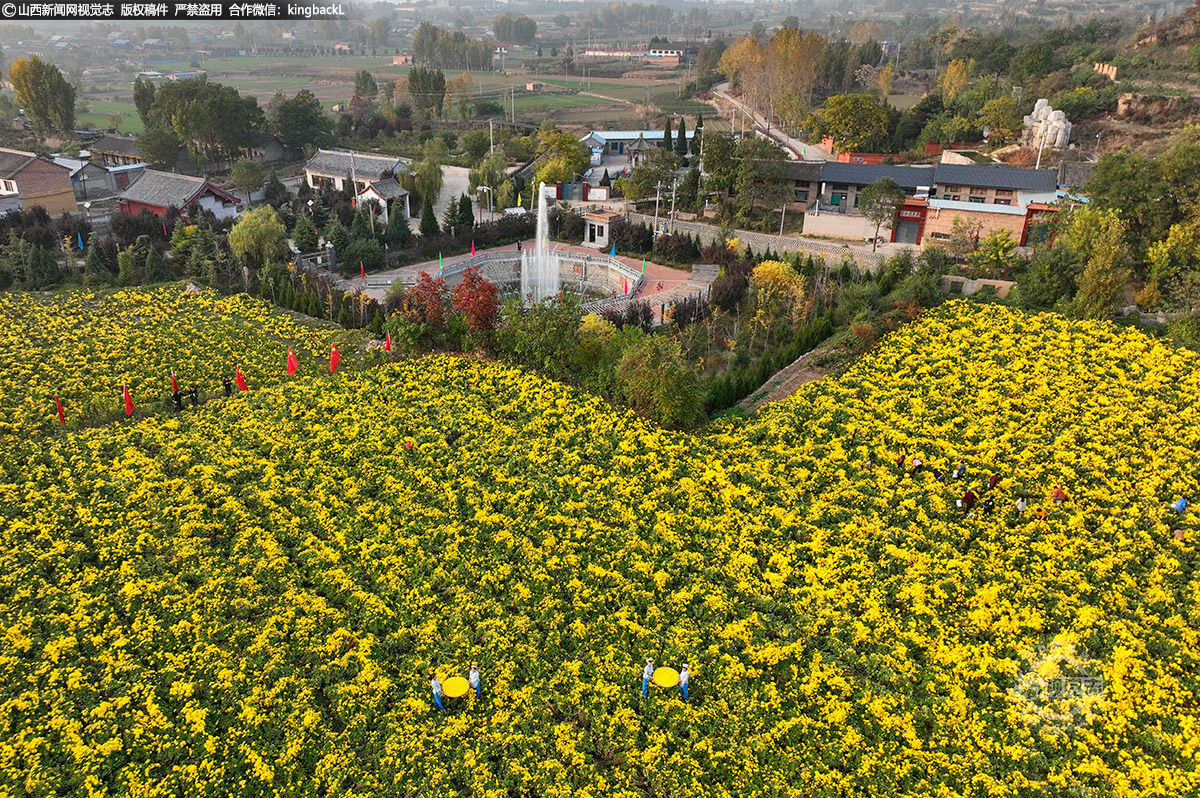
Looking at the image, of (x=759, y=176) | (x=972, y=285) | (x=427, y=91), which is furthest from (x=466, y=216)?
(x=427, y=91)

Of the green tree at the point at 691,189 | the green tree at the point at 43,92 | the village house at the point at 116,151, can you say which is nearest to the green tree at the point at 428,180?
the green tree at the point at 691,189

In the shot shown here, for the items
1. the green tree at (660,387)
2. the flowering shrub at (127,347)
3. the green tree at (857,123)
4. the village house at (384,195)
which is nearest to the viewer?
the green tree at (660,387)

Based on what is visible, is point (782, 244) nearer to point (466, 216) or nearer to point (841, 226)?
point (841, 226)

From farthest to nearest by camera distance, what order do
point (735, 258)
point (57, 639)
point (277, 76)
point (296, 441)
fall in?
point (277, 76), point (735, 258), point (296, 441), point (57, 639)

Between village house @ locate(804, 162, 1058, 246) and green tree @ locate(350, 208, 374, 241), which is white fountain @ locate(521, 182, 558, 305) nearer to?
green tree @ locate(350, 208, 374, 241)

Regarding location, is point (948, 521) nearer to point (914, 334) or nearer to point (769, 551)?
point (769, 551)

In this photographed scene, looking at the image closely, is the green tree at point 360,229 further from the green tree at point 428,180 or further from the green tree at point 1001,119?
the green tree at point 1001,119

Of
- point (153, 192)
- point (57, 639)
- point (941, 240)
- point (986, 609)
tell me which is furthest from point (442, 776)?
point (153, 192)
